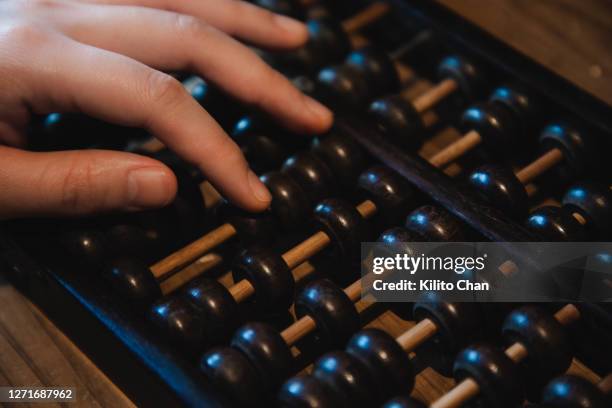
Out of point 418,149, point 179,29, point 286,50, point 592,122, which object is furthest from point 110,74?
point 592,122

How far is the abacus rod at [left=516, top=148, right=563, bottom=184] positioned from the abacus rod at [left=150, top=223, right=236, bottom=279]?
0.97 feet

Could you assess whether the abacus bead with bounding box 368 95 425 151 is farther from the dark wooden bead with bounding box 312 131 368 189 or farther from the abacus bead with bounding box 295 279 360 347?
the abacus bead with bounding box 295 279 360 347

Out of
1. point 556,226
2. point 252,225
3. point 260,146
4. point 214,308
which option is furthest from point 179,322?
point 556,226

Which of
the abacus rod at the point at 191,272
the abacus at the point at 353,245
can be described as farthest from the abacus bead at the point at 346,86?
the abacus rod at the point at 191,272

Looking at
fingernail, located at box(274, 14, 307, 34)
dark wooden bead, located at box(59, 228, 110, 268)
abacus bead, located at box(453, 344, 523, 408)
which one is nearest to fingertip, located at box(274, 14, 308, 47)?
fingernail, located at box(274, 14, 307, 34)

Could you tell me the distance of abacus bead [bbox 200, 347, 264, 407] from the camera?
26.4 inches

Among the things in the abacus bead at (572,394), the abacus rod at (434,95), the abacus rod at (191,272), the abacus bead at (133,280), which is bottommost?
the abacus rod at (191,272)

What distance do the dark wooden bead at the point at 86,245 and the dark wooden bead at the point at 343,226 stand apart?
205 mm

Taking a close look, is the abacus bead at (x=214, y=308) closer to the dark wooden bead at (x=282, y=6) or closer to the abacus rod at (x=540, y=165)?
the abacus rod at (x=540, y=165)

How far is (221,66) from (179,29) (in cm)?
6

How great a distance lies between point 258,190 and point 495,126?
265 mm

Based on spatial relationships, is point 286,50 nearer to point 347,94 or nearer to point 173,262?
point 347,94

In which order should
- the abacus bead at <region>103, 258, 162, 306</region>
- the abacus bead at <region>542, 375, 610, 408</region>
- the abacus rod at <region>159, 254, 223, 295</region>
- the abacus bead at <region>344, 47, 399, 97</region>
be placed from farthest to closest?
1. the abacus bead at <region>344, 47, 399, 97</region>
2. the abacus rod at <region>159, 254, 223, 295</region>
3. the abacus bead at <region>103, 258, 162, 306</region>
4. the abacus bead at <region>542, 375, 610, 408</region>

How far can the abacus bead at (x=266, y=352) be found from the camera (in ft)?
2.27
